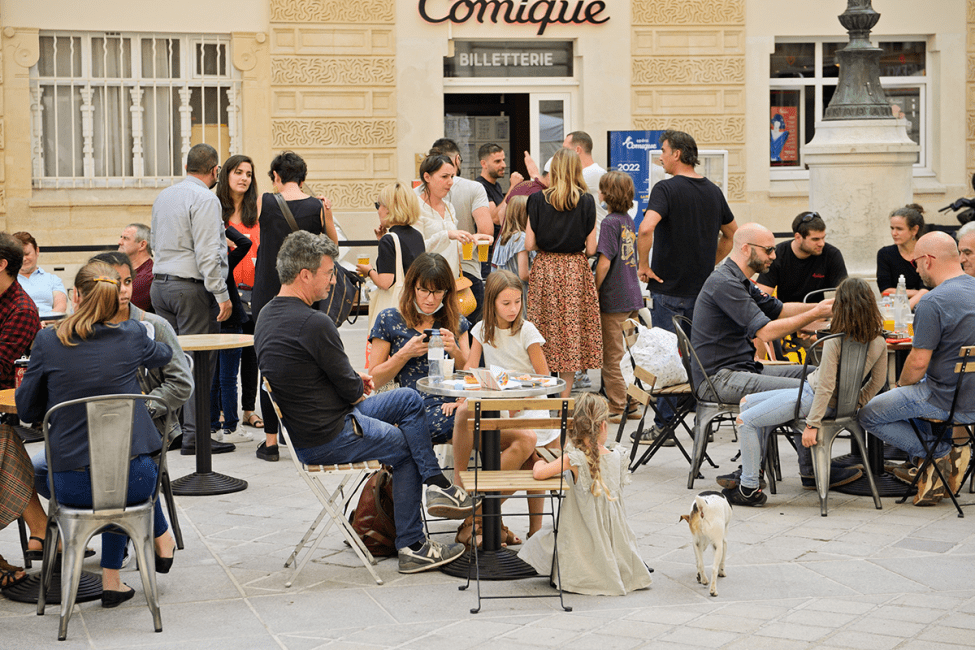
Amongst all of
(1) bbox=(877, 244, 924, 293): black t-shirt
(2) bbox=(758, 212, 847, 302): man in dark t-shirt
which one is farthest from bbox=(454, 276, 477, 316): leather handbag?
(1) bbox=(877, 244, 924, 293): black t-shirt

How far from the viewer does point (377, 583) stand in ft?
16.4

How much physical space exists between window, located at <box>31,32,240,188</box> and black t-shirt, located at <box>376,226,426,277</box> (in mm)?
8342

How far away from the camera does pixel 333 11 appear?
49.3ft

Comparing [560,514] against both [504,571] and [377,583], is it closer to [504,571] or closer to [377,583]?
[504,571]

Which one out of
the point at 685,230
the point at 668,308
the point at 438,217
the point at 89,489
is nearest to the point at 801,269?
the point at 685,230

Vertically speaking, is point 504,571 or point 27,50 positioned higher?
point 27,50

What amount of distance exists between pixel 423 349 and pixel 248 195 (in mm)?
3066

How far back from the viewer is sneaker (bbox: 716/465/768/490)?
248 inches

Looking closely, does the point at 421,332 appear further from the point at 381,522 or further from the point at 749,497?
the point at 749,497

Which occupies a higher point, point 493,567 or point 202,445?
point 202,445

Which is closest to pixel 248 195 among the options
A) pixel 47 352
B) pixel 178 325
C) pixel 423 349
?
pixel 178 325

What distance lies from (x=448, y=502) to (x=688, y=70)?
1161 centimetres

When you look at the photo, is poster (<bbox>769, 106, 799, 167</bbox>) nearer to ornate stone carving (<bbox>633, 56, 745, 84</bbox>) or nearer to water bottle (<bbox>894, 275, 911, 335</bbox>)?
ornate stone carving (<bbox>633, 56, 745, 84</bbox>)

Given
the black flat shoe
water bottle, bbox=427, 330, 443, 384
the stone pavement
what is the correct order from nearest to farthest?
the stone pavement, the black flat shoe, water bottle, bbox=427, 330, 443, 384
